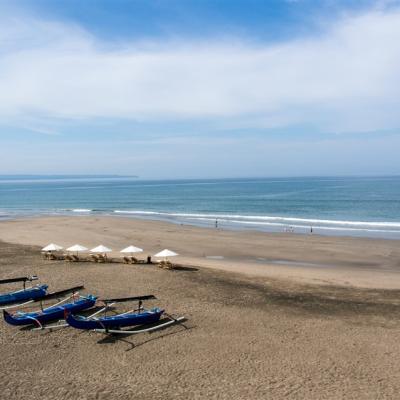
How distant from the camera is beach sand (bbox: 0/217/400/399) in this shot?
11.1m

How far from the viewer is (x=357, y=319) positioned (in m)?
15.9

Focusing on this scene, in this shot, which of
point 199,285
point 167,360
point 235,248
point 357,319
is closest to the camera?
point 167,360

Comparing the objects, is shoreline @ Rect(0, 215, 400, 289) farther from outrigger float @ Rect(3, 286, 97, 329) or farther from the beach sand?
outrigger float @ Rect(3, 286, 97, 329)

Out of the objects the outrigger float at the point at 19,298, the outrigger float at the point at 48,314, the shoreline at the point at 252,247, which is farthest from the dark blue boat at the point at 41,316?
the shoreline at the point at 252,247

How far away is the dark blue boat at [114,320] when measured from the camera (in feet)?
47.0

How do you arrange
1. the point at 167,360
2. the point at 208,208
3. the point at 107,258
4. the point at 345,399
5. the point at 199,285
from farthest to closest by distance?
1. the point at 208,208
2. the point at 107,258
3. the point at 199,285
4. the point at 167,360
5. the point at 345,399

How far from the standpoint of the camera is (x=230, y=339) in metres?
14.0

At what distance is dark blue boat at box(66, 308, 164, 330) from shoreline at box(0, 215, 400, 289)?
916 cm

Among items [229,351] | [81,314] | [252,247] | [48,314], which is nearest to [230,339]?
[229,351]

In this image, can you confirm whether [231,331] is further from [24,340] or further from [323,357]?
[24,340]

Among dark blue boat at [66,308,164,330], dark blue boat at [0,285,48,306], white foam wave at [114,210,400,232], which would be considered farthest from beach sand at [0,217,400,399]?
white foam wave at [114,210,400,232]

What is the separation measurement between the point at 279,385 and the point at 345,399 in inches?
61.3

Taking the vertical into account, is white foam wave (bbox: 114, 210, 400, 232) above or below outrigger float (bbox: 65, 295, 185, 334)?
below

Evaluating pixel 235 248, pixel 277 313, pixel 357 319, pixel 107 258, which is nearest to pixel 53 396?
pixel 277 313
